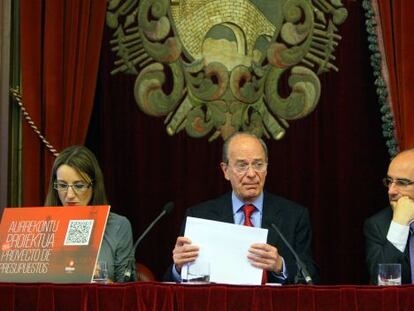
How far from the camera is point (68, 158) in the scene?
13.5 feet

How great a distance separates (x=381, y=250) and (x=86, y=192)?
1.39 m

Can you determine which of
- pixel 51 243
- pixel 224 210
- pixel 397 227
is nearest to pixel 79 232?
pixel 51 243

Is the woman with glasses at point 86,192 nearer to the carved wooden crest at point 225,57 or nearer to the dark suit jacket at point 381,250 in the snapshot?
the carved wooden crest at point 225,57

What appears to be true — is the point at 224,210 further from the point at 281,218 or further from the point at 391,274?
the point at 391,274

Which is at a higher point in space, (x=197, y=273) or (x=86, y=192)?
(x=86, y=192)

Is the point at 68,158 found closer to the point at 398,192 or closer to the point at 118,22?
the point at 118,22

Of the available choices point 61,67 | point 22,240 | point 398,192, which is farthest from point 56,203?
point 398,192

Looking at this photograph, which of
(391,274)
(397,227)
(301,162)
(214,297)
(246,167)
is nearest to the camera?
(214,297)

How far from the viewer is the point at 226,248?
11.1 feet

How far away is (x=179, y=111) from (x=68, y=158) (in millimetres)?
1029

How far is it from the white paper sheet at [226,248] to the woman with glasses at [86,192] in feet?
2.12

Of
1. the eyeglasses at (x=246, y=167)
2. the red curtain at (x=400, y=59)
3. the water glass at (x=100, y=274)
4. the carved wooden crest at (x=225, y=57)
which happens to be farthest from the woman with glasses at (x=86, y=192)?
the red curtain at (x=400, y=59)

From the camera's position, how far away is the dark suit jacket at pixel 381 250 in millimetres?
3732

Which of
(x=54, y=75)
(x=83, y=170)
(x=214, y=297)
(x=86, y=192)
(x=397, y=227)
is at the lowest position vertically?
(x=214, y=297)
